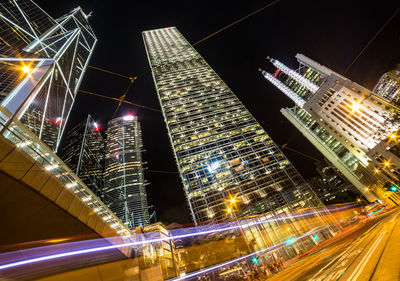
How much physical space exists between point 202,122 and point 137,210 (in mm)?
39675

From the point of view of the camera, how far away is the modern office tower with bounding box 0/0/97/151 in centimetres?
1645

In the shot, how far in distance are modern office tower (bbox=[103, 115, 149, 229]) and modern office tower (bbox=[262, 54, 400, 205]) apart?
262 ft

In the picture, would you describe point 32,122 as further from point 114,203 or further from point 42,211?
point 114,203

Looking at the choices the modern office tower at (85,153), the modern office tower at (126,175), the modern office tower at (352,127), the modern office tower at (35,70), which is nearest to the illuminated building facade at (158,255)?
the modern office tower at (35,70)

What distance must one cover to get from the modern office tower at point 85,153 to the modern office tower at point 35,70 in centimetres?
3513

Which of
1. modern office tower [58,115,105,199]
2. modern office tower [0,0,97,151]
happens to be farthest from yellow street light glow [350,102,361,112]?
modern office tower [58,115,105,199]

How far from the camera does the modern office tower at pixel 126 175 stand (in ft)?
200

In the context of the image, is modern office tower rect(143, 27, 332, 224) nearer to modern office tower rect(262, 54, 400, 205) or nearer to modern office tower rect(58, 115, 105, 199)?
modern office tower rect(58, 115, 105, 199)

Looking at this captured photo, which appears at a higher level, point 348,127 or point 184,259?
point 348,127

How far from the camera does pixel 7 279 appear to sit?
17.1 feet

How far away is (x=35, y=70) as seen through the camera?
1886 cm

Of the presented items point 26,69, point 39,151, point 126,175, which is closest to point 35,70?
point 26,69

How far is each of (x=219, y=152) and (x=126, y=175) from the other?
46.2m

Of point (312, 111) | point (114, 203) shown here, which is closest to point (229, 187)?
point (114, 203)
